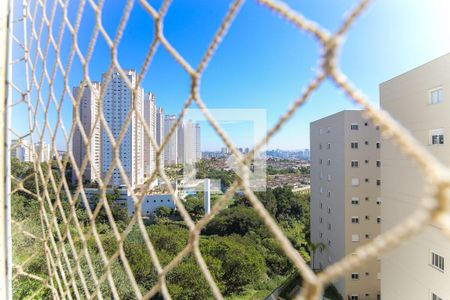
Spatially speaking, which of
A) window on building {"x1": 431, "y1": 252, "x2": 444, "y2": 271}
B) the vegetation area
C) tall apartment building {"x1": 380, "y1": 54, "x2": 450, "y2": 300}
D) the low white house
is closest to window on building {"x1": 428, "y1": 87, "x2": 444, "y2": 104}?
tall apartment building {"x1": 380, "y1": 54, "x2": 450, "y2": 300}

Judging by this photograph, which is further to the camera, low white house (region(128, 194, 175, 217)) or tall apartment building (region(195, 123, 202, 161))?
low white house (region(128, 194, 175, 217))

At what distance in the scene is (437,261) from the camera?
2074 mm

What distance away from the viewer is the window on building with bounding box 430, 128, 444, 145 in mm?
2100

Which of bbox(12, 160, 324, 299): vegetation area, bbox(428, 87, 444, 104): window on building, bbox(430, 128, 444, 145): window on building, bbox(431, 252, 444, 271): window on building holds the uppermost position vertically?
bbox(428, 87, 444, 104): window on building

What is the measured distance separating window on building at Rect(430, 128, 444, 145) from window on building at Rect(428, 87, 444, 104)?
241 mm

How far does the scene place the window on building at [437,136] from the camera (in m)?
2.10

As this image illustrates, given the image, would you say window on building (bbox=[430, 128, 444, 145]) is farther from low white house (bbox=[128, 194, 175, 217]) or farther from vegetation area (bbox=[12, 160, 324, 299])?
low white house (bbox=[128, 194, 175, 217])

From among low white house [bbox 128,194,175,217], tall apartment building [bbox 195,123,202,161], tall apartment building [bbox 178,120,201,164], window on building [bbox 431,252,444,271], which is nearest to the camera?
window on building [bbox 431,252,444,271]

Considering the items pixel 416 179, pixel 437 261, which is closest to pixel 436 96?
pixel 416 179

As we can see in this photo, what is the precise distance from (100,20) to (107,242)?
204 inches

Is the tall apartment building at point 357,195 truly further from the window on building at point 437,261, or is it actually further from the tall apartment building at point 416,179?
the window on building at point 437,261

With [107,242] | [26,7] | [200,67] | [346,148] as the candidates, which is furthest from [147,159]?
[200,67]

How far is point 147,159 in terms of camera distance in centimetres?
562

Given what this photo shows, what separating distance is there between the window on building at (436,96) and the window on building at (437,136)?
241 mm
